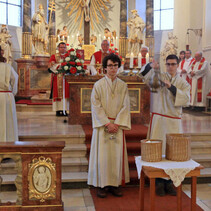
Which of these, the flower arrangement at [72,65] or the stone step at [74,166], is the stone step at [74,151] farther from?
the flower arrangement at [72,65]

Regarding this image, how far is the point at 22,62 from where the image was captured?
528 inches

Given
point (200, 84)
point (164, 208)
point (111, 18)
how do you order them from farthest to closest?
point (111, 18) < point (200, 84) < point (164, 208)

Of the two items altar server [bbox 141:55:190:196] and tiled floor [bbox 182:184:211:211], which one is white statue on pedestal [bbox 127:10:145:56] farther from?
altar server [bbox 141:55:190:196]

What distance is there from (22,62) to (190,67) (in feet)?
21.4

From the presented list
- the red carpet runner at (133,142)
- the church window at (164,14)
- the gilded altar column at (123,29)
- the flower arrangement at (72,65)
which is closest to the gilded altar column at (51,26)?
the gilded altar column at (123,29)

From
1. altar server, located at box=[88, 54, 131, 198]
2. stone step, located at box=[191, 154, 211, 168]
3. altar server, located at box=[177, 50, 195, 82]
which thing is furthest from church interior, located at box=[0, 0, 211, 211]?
altar server, located at box=[88, 54, 131, 198]

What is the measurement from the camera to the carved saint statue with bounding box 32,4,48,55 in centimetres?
1370

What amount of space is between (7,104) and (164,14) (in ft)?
44.1

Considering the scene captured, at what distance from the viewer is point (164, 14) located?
56.3 ft

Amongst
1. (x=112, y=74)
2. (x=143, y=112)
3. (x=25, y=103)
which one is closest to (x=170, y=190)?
(x=112, y=74)

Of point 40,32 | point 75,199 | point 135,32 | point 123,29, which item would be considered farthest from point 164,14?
point 75,199

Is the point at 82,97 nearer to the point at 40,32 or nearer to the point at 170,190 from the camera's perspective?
the point at 170,190

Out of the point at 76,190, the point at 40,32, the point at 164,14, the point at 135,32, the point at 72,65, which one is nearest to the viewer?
the point at 76,190

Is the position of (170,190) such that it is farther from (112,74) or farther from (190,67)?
(190,67)
